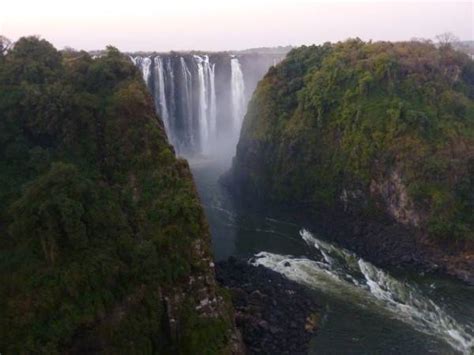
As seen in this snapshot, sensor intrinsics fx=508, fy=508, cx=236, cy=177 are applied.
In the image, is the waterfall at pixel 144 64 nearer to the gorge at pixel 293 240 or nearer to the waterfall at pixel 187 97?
the gorge at pixel 293 240

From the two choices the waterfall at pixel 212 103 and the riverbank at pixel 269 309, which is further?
the waterfall at pixel 212 103

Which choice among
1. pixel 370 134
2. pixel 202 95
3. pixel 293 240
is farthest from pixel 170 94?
pixel 293 240

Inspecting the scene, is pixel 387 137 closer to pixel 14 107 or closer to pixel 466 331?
pixel 466 331

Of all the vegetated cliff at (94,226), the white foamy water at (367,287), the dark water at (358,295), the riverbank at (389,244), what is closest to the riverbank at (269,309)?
the dark water at (358,295)

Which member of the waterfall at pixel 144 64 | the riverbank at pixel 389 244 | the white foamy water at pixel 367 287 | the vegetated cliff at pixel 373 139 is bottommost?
the white foamy water at pixel 367 287

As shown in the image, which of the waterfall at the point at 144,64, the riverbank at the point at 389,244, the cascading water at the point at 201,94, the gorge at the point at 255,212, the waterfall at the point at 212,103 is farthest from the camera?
the waterfall at the point at 212,103

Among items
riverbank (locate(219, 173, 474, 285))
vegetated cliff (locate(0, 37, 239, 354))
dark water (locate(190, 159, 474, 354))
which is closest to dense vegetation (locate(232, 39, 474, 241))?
riverbank (locate(219, 173, 474, 285))

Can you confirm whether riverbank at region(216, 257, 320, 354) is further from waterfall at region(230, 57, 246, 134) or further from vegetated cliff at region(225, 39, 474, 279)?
waterfall at region(230, 57, 246, 134)

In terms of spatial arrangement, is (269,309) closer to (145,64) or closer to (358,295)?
(358,295)
